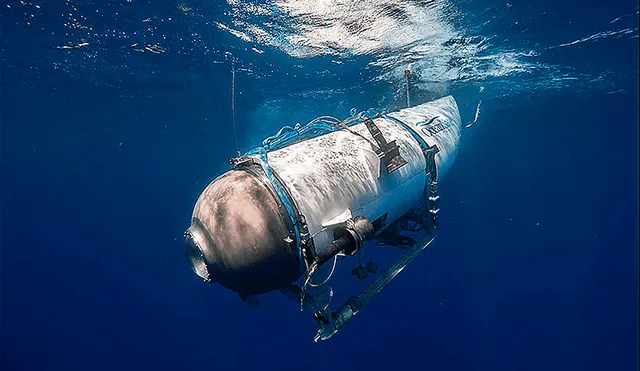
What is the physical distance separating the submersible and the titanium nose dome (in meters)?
0.01

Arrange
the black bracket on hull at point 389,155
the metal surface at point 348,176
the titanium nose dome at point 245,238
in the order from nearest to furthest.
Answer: the titanium nose dome at point 245,238 < the metal surface at point 348,176 < the black bracket on hull at point 389,155

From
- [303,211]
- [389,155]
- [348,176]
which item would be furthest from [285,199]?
[389,155]

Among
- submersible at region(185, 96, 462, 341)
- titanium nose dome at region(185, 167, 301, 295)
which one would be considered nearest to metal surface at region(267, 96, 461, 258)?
submersible at region(185, 96, 462, 341)

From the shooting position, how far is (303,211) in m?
3.36

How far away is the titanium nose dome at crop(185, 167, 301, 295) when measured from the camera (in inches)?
126

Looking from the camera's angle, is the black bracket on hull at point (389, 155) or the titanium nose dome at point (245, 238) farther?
the black bracket on hull at point (389, 155)

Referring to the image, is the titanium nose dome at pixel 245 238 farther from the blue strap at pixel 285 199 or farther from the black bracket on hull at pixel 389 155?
the black bracket on hull at pixel 389 155

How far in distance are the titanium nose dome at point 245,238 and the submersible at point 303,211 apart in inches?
0.4

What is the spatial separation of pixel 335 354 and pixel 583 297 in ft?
66.4

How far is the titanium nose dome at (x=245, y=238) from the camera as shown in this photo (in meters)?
3.20

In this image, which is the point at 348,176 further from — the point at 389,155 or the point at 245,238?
the point at 245,238

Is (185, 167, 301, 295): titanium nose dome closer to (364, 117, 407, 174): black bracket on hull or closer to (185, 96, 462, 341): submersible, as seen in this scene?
(185, 96, 462, 341): submersible

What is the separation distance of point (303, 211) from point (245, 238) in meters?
0.69

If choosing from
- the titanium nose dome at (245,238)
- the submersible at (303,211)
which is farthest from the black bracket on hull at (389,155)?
the titanium nose dome at (245,238)
